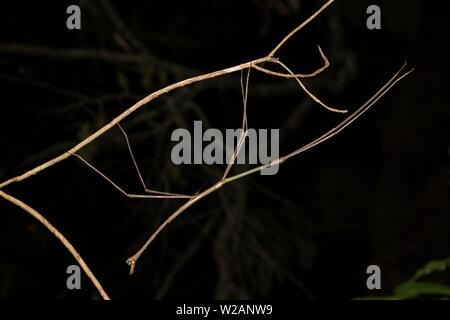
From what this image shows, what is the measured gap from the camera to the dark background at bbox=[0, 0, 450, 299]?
3223 millimetres

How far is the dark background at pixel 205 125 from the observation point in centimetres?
322

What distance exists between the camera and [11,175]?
133 inches

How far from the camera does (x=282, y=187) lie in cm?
499

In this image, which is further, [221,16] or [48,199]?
[221,16]

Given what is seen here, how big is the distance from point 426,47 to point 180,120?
5.65 feet

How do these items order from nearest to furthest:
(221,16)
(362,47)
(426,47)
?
(426,47) → (221,16) → (362,47)

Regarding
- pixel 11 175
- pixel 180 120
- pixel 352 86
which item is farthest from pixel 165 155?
pixel 352 86

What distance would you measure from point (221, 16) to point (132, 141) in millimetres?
1521

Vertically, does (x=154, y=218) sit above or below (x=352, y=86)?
below

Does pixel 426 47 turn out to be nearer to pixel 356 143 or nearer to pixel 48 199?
pixel 356 143

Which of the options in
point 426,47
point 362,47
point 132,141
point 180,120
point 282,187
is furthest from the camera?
point 282,187

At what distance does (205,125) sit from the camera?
10.6ft
